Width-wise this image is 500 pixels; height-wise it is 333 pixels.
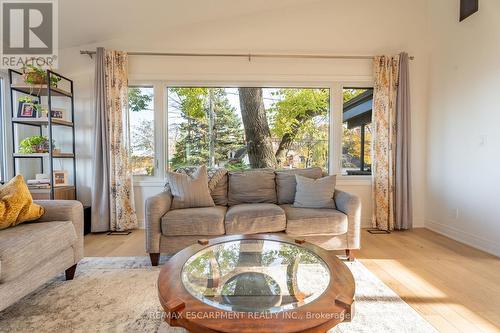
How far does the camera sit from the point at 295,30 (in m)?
3.69

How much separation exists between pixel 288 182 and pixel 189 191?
112 centimetres

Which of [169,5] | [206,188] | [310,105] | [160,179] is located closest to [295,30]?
[310,105]

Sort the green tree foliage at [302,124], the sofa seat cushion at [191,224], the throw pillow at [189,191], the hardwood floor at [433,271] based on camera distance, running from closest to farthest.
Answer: the hardwood floor at [433,271]
the sofa seat cushion at [191,224]
the throw pillow at [189,191]
the green tree foliage at [302,124]

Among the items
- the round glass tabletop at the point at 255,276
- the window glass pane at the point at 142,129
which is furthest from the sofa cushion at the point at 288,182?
the window glass pane at the point at 142,129

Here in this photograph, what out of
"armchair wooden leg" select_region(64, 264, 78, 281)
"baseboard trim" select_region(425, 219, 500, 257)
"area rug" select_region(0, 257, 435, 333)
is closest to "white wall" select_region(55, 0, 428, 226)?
"baseboard trim" select_region(425, 219, 500, 257)

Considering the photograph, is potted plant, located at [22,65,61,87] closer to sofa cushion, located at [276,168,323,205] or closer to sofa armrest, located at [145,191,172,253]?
sofa armrest, located at [145,191,172,253]

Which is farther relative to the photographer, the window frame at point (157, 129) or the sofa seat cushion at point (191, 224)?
the window frame at point (157, 129)

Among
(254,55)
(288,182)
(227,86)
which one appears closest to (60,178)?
(227,86)

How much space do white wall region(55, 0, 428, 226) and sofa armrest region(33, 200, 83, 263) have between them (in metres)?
1.49

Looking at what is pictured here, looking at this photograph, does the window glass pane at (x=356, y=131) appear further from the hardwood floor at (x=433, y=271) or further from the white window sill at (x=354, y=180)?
the hardwood floor at (x=433, y=271)

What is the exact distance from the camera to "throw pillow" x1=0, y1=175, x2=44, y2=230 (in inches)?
71.9

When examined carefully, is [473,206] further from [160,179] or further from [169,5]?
[169,5]

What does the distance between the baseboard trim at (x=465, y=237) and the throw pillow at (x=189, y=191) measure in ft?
9.62

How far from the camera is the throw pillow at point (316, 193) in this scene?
2.76 metres
